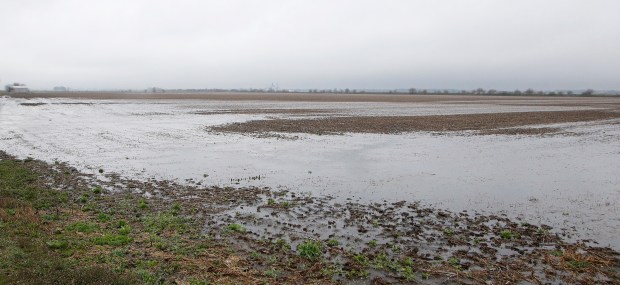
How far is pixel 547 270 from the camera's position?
919 cm

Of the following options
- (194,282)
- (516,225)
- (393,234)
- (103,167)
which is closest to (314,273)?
(194,282)

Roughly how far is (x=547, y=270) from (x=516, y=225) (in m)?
3.30

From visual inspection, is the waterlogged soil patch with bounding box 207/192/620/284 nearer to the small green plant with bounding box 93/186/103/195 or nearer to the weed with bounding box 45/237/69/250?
the weed with bounding box 45/237/69/250

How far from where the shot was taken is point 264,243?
10.4 meters

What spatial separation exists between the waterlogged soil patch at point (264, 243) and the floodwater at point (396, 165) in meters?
1.84

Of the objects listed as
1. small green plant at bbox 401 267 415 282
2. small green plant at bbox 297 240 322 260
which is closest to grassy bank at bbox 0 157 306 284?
small green plant at bbox 297 240 322 260

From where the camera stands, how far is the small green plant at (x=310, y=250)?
9633 mm

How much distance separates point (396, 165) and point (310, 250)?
12796 millimetres

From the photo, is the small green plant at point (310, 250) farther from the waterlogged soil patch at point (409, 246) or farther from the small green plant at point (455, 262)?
the small green plant at point (455, 262)

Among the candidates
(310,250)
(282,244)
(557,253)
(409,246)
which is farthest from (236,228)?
(557,253)

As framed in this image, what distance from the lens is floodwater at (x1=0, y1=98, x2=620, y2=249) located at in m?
14.9

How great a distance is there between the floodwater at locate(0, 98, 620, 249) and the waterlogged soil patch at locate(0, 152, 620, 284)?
1.84m

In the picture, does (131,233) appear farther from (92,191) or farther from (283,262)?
(92,191)

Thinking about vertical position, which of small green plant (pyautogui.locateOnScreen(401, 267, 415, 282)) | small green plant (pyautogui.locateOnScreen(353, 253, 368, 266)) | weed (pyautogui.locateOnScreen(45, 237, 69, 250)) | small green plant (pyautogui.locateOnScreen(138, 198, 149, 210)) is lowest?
small green plant (pyautogui.locateOnScreen(401, 267, 415, 282))
